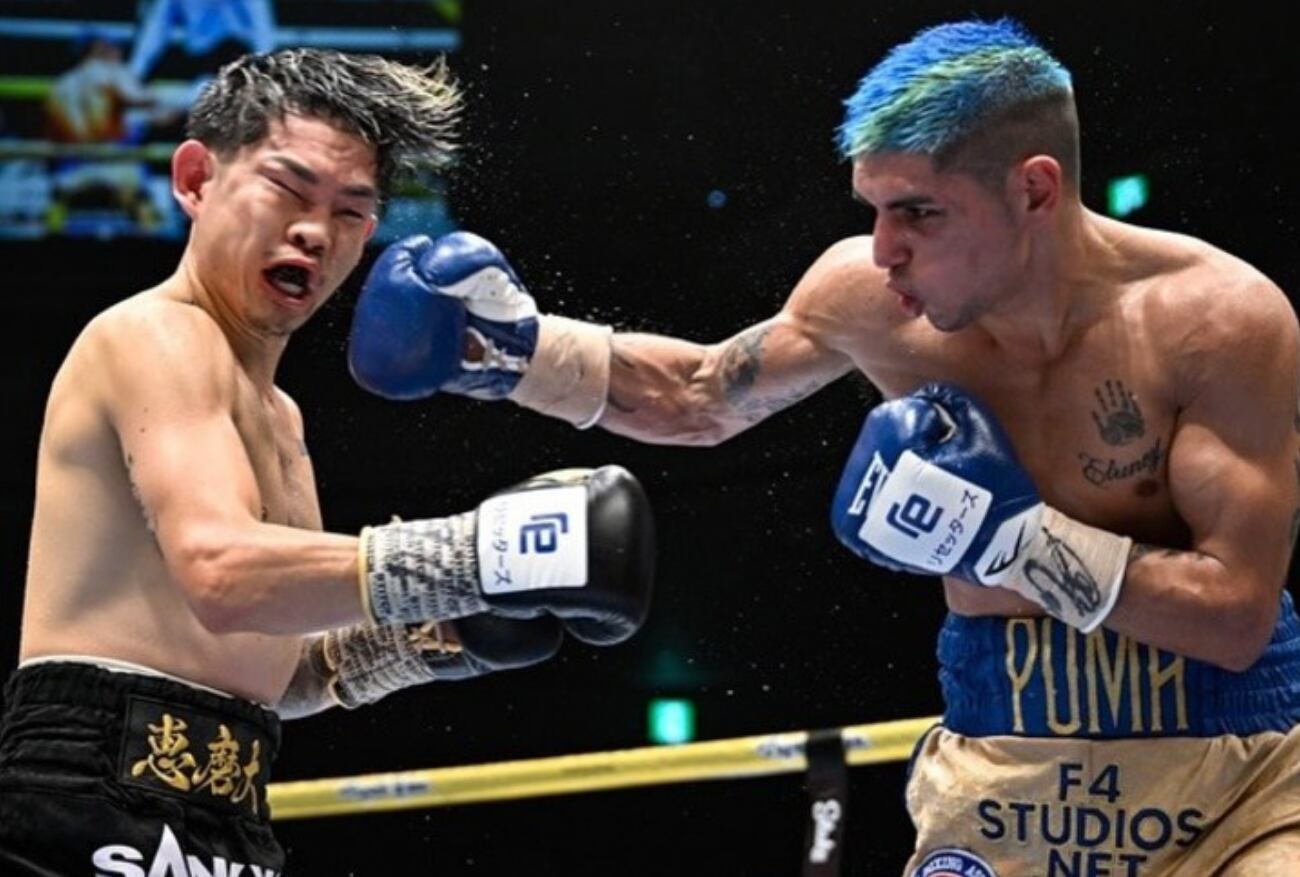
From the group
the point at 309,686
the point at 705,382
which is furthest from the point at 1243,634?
the point at 309,686

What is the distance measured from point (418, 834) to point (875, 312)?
92.5 inches

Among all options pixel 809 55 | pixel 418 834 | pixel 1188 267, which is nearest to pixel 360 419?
pixel 418 834

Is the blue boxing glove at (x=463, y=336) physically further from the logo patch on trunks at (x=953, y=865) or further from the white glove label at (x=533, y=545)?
the logo patch on trunks at (x=953, y=865)

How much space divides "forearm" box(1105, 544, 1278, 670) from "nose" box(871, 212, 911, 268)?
1.48ft

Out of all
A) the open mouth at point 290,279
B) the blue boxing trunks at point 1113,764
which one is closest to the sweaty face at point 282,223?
the open mouth at point 290,279

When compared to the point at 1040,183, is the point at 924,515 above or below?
below

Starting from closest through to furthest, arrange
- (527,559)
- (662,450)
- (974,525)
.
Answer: (527,559)
(974,525)
(662,450)

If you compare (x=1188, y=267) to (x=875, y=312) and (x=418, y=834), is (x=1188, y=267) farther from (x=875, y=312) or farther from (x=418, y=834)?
(x=418, y=834)

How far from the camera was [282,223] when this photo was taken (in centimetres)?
239

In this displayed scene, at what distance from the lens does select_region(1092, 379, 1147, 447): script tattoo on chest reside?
2.50 metres

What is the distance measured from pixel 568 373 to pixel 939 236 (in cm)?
57

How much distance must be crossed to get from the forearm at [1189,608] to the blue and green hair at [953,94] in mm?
526

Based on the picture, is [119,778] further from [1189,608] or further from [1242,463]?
[1242,463]

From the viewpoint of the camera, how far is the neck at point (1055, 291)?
2.58 m
